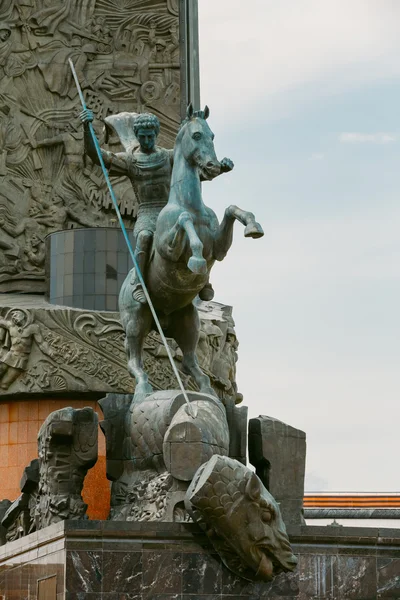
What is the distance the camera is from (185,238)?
16625 millimetres

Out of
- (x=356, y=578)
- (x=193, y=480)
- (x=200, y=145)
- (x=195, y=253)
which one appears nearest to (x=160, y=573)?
(x=193, y=480)

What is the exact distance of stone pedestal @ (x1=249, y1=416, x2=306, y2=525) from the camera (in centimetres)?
1709

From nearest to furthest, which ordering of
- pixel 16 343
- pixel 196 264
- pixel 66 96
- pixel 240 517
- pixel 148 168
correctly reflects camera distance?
pixel 240 517 → pixel 196 264 → pixel 148 168 → pixel 16 343 → pixel 66 96

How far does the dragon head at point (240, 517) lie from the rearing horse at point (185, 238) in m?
2.09

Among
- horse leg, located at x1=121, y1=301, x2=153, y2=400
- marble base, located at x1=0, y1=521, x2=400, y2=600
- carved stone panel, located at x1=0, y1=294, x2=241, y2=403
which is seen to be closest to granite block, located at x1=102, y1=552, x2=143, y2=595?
marble base, located at x1=0, y1=521, x2=400, y2=600

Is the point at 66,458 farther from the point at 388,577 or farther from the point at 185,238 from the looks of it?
the point at 388,577

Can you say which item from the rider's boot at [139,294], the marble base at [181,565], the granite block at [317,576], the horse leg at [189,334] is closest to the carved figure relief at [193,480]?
the marble base at [181,565]

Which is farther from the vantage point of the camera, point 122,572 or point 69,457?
point 69,457

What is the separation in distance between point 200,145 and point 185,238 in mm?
982

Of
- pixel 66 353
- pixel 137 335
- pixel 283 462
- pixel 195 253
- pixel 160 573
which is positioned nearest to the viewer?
pixel 160 573

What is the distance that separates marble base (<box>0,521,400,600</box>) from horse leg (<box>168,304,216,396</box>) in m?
2.37

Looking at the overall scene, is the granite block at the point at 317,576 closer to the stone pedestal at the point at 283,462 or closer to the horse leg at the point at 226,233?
the stone pedestal at the point at 283,462

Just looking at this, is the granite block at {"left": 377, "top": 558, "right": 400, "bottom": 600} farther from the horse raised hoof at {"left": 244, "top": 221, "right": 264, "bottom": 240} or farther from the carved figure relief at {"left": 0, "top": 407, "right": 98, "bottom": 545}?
the horse raised hoof at {"left": 244, "top": 221, "right": 264, "bottom": 240}

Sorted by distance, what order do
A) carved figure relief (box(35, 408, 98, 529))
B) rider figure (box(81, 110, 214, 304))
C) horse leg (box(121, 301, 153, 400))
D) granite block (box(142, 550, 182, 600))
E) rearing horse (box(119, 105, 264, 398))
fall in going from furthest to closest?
1. rider figure (box(81, 110, 214, 304))
2. horse leg (box(121, 301, 153, 400))
3. carved figure relief (box(35, 408, 98, 529))
4. rearing horse (box(119, 105, 264, 398))
5. granite block (box(142, 550, 182, 600))
